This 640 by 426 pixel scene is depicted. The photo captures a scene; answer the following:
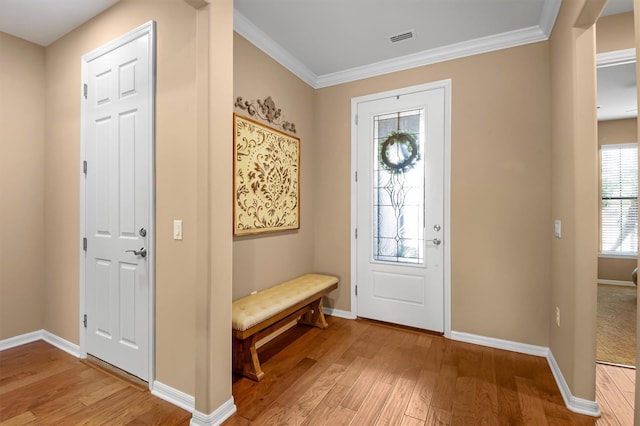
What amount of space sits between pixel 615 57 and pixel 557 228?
1.38 m

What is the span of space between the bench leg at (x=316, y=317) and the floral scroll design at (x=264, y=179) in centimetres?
86

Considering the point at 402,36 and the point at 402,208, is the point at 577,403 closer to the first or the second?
the point at 402,208

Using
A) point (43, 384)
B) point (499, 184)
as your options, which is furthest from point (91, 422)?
point (499, 184)

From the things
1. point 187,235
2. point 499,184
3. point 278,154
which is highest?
point 278,154

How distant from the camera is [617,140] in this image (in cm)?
491

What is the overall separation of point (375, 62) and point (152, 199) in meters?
2.57

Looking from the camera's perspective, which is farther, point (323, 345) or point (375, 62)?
point (375, 62)

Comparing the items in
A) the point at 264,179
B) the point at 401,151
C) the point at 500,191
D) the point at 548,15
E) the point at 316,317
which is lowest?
the point at 316,317

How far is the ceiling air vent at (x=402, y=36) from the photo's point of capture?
2.62 m

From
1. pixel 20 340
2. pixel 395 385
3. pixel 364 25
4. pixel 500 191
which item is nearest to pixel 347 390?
pixel 395 385

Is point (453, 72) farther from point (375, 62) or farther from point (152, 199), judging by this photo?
point (152, 199)

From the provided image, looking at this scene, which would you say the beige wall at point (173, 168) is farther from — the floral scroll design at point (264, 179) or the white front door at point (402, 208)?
the white front door at point (402, 208)

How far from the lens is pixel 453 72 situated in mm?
2883

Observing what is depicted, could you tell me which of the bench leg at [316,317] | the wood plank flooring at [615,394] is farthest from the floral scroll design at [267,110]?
the wood plank flooring at [615,394]
